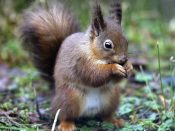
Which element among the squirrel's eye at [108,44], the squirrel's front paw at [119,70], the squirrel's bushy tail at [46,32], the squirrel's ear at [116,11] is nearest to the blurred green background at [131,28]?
the squirrel's bushy tail at [46,32]

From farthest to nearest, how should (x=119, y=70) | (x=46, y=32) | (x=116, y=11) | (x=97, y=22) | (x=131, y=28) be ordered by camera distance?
1. (x=131, y=28)
2. (x=46, y=32)
3. (x=116, y=11)
4. (x=97, y=22)
5. (x=119, y=70)

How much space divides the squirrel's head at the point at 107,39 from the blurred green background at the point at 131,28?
0.65 meters

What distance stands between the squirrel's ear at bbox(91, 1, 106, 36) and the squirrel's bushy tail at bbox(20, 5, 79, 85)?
0.50m

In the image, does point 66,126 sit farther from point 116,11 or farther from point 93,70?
point 116,11

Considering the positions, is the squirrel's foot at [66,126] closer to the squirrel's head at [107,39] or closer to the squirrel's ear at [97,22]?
the squirrel's head at [107,39]

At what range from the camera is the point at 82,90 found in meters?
3.01

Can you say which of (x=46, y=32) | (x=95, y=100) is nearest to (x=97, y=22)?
(x=95, y=100)

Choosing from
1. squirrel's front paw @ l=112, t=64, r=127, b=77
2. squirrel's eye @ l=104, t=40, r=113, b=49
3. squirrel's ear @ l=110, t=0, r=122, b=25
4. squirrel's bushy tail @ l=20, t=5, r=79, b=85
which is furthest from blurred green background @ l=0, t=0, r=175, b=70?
squirrel's front paw @ l=112, t=64, r=127, b=77

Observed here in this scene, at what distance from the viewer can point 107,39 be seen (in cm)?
291

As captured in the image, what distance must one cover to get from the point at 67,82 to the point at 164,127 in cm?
65

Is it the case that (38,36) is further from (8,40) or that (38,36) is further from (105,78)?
(8,40)

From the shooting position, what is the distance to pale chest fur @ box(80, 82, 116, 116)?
301 centimetres

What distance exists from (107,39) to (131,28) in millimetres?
3230

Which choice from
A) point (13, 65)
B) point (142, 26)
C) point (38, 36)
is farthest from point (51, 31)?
point (142, 26)
